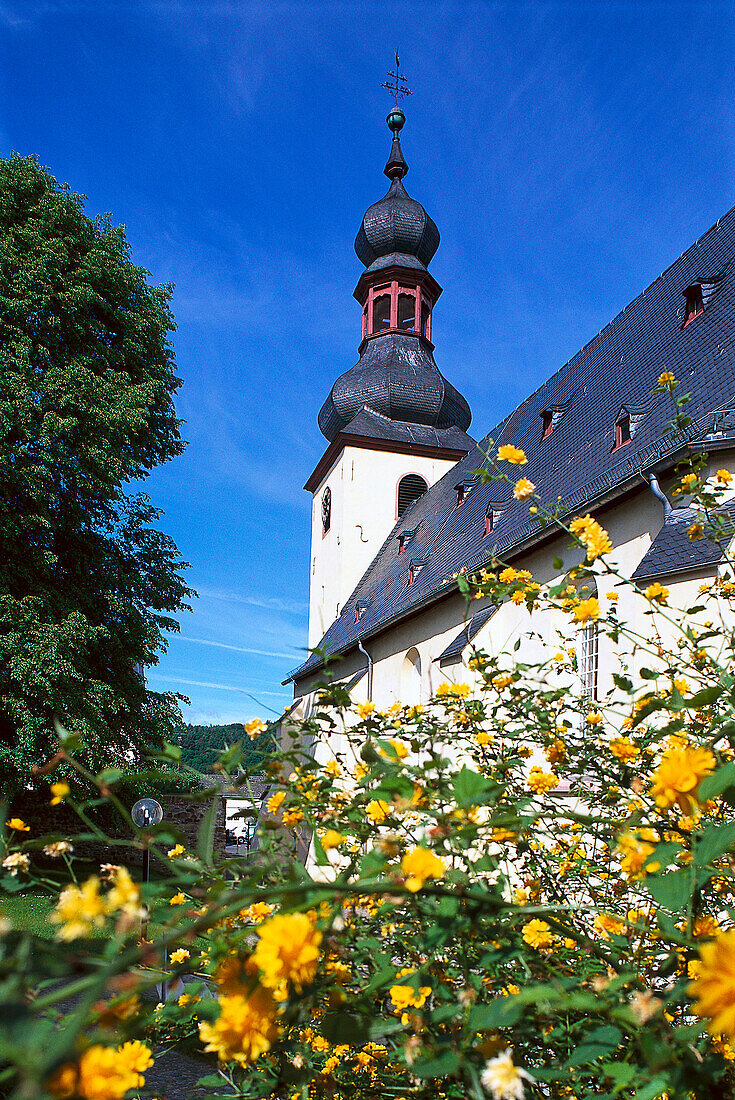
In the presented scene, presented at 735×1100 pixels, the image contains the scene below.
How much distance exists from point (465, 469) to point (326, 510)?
361 inches

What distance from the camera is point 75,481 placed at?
14.0 m

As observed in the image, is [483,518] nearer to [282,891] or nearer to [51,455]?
[51,455]

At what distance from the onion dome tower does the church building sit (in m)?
0.07

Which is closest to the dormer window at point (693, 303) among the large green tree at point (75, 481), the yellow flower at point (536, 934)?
the large green tree at point (75, 481)

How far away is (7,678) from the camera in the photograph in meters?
12.7

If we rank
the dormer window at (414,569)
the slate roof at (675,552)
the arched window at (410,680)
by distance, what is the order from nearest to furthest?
1. the slate roof at (675,552)
2. the arched window at (410,680)
3. the dormer window at (414,569)

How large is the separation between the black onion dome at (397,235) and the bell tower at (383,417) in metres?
0.04

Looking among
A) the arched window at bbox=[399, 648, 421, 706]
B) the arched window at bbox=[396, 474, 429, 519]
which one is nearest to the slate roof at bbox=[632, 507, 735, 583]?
the arched window at bbox=[399, 648, 421, 706]

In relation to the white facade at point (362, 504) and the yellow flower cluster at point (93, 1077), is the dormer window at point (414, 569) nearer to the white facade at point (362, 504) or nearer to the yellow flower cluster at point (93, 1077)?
the white facade at point (362, 504)

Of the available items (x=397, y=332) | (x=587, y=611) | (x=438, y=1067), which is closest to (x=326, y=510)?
(x=397, y=332)

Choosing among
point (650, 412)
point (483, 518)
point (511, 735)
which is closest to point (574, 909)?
point (511, 735)

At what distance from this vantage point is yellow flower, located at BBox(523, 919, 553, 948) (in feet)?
4.68

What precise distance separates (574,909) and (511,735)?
622 millimetres

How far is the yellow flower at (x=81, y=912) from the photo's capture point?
0.94 m
